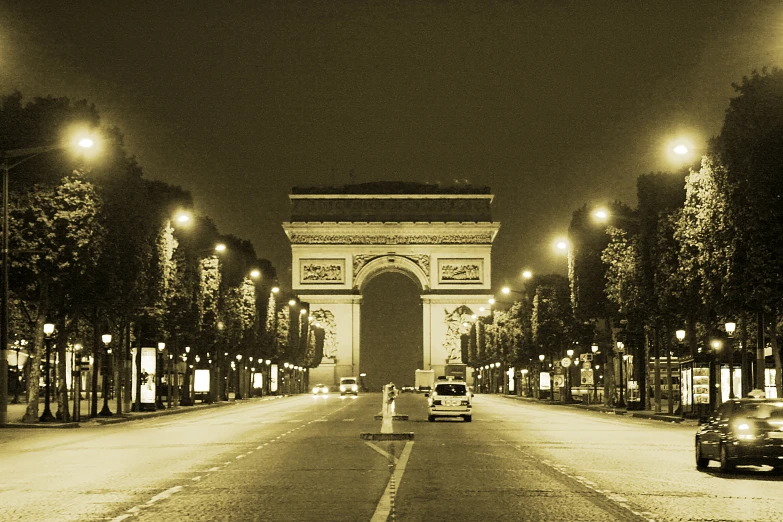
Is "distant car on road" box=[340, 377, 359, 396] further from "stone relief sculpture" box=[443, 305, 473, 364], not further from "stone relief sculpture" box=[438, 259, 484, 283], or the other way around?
"stone relief sculpture" box=[438, 259, 484, 283]

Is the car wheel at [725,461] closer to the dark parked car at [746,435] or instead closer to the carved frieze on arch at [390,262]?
the dark parked car at [746,435]

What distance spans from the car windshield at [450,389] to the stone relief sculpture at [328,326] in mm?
119020

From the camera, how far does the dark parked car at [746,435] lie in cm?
2375

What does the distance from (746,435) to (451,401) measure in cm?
2959

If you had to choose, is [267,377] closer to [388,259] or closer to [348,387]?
[348,387]

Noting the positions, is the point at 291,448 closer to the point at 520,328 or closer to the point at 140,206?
the point at 140,206

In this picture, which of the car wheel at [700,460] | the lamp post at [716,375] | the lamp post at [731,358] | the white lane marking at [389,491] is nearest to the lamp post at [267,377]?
the lamp post at [716,375]

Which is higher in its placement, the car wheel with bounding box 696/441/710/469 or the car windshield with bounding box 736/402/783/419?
the car windshield with bounding box 736/402/783/419

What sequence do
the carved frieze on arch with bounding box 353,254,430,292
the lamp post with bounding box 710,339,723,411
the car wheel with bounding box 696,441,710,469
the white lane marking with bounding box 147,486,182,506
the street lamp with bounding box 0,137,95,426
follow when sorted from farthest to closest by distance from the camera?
the carved frieze on arch with bounding box 353,254,430,292 → the lamp post with bounding box 710,339,723,411 → the street lamp with bounding box 0,137,95,426 → the car wheel with bounding box 696,441,710,469 → the white lane marking with bounding box 147,486,182,506

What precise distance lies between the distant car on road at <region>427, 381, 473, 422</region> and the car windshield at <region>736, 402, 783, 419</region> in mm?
28425

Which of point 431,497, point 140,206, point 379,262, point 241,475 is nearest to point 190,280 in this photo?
point 140,206

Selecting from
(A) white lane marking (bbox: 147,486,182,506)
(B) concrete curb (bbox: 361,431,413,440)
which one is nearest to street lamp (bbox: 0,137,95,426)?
(B) concrete curb (bbox: 361,431,413,440)

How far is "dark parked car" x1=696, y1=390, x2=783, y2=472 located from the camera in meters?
23.8

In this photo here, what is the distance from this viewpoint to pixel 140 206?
5644cm
